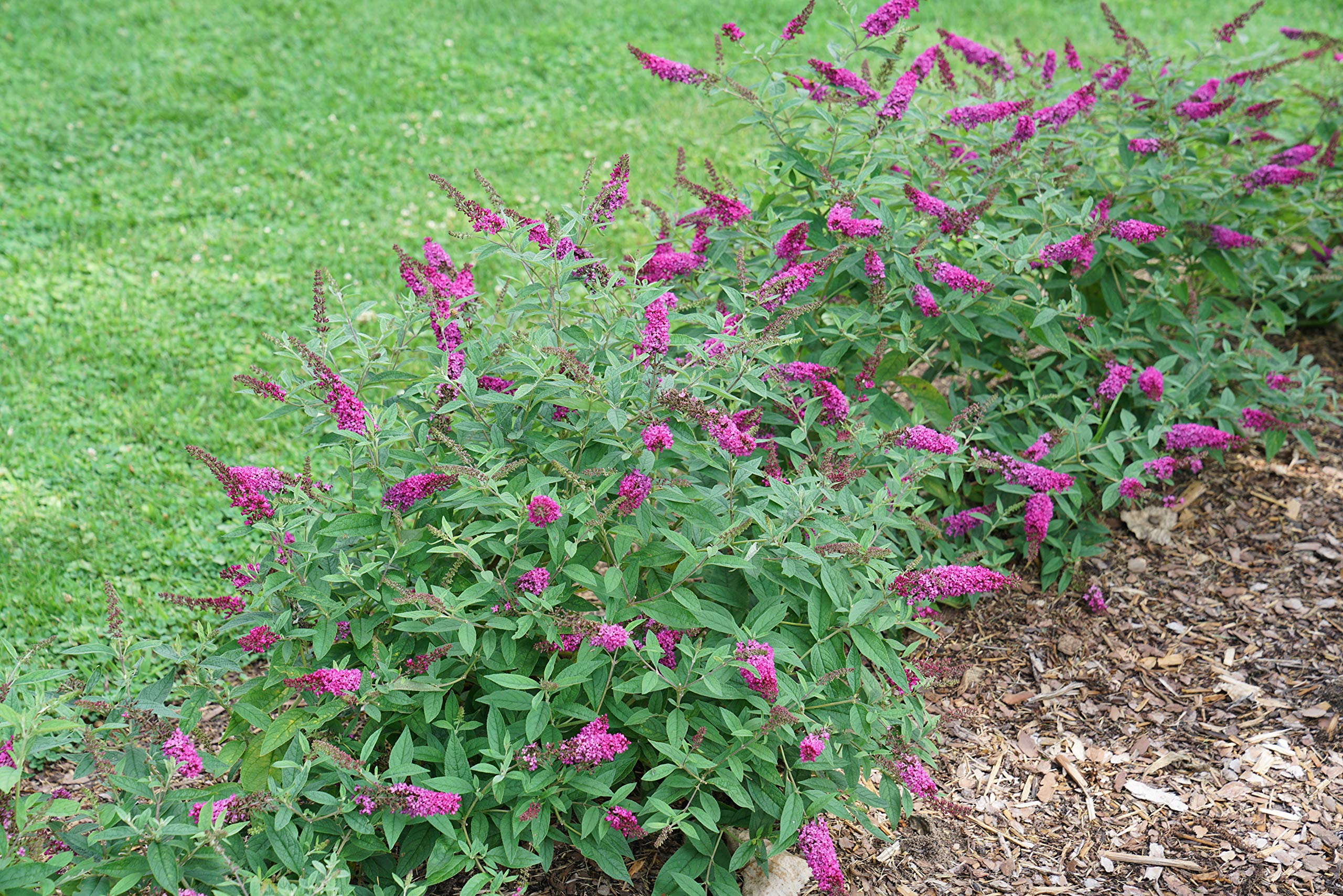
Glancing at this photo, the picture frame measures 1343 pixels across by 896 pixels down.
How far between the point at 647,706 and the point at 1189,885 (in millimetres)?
1571

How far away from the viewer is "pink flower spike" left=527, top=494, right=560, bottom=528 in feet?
7.45

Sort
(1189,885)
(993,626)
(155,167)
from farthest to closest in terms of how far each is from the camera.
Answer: (155,167)
(993,626)
(1189,885)

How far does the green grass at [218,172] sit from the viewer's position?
447cm

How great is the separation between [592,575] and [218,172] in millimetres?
5387

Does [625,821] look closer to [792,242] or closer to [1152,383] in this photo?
[792,242]

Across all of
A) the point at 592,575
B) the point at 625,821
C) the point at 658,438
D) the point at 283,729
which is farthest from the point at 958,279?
the point at 283,729

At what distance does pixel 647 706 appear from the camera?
2.66m

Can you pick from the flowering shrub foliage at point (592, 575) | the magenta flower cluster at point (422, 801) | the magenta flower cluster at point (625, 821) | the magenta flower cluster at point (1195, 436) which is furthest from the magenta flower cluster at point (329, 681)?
the magenta flower cluster at point (1195, 436)

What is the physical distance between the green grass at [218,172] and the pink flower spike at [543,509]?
217cm

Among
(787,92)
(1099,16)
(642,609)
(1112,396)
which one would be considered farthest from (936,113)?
(1099,16)

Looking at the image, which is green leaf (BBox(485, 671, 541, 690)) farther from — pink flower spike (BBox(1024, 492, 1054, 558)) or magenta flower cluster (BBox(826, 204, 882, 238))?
pink flower spike (BBox(1024, 492, 1054, 558))

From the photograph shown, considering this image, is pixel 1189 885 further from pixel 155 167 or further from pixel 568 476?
pixel 155 167

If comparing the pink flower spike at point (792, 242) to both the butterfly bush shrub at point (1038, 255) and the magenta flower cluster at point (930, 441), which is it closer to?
the butterfly bush shrub at point (1038, 255)

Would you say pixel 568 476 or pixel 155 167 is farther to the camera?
pixel 155 167
